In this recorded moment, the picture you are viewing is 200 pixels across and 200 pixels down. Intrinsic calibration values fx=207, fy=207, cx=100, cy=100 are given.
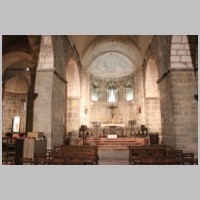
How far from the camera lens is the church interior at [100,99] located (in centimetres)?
714

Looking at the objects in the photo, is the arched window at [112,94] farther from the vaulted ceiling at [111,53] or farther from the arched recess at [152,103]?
the arched recess at [152,103]

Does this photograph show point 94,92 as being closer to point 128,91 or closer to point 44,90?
point 128,91

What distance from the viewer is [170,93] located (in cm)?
821

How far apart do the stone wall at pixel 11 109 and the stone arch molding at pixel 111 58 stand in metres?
5.79

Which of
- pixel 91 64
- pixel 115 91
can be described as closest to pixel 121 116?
pixel 115 91

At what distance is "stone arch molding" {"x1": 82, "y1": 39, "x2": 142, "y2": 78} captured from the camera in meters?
17.0

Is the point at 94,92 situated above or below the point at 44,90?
above

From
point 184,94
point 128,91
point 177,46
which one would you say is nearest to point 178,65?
point 177,46

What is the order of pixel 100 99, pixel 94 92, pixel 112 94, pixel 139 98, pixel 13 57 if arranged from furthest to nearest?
pixel 112 94 < pixel 100 99 < pixel 94 92 < pixel 139 98 < pixel 13 57

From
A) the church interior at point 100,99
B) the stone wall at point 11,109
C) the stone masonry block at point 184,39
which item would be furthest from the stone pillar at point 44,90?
the stone wall at point 11,109

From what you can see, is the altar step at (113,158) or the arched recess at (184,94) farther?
the arched recess at (184,94)

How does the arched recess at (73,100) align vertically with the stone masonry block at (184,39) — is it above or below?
below

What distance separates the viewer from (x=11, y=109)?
615 inches

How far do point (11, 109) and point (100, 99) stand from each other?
8582 mm
